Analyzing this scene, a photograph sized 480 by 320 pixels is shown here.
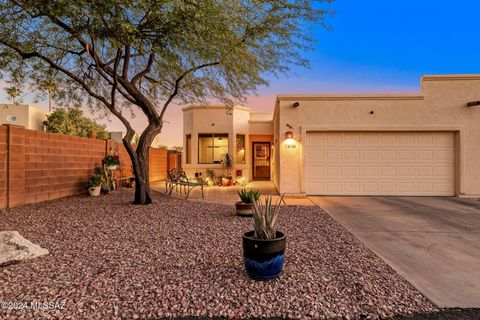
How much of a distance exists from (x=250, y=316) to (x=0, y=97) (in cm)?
1405

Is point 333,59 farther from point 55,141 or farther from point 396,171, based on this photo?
point 55,141

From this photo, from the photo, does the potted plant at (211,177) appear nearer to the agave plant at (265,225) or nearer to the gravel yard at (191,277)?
the gravel yard at (191,277)

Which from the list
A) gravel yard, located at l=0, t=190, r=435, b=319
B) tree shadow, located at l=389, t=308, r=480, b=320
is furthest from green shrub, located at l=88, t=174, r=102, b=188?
tree shadow, located at l=389, t=308, r=480, b=320

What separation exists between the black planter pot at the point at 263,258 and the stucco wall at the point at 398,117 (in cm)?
675

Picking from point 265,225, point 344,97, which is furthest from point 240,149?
point 265,225

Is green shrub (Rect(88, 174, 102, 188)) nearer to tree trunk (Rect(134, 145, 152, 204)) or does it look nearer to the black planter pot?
tree trunk (Rect(134, 145, 152, 204))

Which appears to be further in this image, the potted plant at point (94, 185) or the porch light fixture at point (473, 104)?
the potted plant at point (94, 185)

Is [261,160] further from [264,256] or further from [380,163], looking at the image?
[264,256]

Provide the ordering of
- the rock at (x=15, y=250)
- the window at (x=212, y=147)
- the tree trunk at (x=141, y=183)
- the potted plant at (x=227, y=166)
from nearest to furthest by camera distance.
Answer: the rock at (x=15, y=250), the tree trunk at (x=141, y=183), the potted plant at (x=227, y=166), the window at (x=212, y=147)

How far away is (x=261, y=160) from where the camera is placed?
17.7 metres

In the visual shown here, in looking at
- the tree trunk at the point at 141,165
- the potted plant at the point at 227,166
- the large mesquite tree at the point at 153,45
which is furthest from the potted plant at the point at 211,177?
the tree trunk at the point at 141,165

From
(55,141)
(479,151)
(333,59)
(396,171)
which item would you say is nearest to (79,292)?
(55,141)

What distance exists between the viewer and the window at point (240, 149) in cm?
1469

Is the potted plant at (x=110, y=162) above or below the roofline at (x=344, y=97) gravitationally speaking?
below
